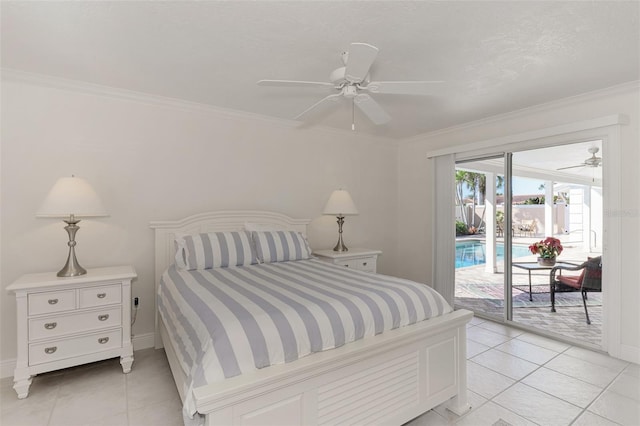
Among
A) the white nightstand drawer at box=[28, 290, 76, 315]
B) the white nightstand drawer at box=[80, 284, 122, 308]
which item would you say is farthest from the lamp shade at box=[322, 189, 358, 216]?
the white nightstand drawer at box=[28, 290, 76, 315]

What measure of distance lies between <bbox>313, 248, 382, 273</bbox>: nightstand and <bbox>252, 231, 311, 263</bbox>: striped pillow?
1.50 feet

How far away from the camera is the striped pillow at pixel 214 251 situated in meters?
2.76

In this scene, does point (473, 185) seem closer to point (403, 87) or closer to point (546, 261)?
point (546, 261)

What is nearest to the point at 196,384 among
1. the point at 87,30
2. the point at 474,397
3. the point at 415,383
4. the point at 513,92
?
the point at 415,383

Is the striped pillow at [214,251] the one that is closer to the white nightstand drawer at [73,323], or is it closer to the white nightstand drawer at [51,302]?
the white nightstand drawer at [73,323]

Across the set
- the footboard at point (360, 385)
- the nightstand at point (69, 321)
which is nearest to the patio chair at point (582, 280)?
the footboard at point (360, 385)

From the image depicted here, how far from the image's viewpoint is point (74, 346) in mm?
2355

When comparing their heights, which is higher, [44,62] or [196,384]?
[44,62]

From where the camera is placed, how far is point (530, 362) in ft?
9.01

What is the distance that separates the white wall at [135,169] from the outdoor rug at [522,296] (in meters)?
2.03

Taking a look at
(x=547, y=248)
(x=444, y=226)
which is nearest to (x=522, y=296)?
(x=547, y=248)

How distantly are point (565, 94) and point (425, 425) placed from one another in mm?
3146

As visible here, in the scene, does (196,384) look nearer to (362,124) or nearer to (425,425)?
(425,425)

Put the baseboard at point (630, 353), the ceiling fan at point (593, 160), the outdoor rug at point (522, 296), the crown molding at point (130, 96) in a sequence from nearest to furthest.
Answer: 1. the crown molding at point (130, 96)
2. the baseboard at point (630, 353)
3. the ceiling fan at point (593, 160)
4. the outdoor rug at point (522, 296)
